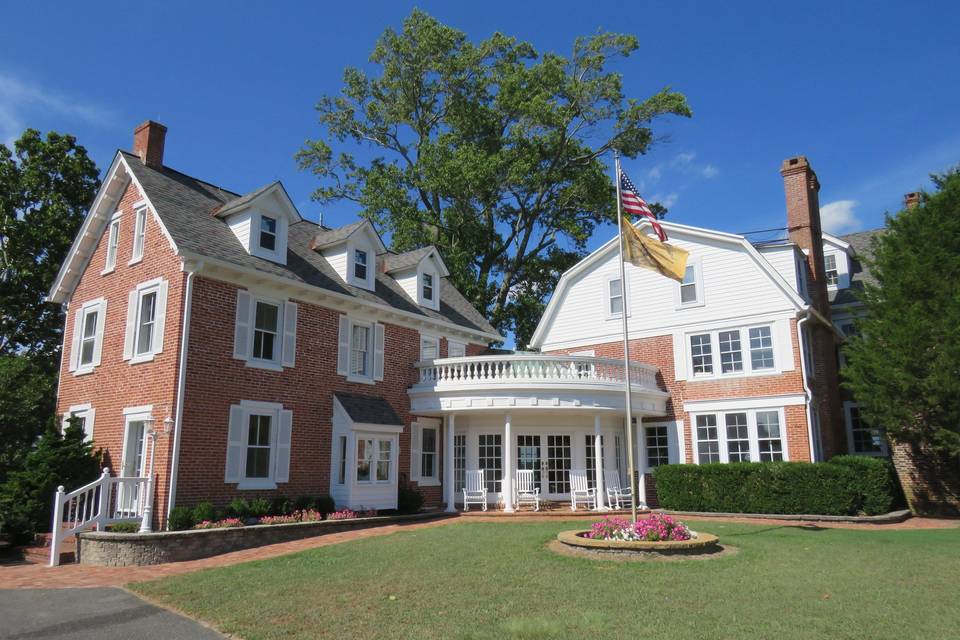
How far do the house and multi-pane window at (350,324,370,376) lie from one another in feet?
0.21

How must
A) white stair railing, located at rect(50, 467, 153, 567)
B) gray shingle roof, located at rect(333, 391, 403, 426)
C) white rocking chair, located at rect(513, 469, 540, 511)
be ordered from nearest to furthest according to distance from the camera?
1. white stair railing, located at rect(50, 467, 153, 567)
2. gray shingle roof, located at rect(333, 391, 403, 426)
3. white rocking chair, located at rect(513, 469, 540, 511)

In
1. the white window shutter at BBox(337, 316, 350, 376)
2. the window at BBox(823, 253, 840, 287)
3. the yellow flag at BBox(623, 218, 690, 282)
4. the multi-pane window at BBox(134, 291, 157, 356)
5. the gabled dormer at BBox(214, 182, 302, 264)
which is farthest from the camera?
the window at BBox(823, 253, 840, 287)

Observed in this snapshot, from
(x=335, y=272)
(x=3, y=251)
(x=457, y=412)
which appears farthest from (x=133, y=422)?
(x=3, y=251)

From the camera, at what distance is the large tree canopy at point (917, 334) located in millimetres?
17531

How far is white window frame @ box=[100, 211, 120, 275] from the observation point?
1811cm

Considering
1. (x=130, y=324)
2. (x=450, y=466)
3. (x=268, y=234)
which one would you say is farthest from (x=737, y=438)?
(x=130, y=324)

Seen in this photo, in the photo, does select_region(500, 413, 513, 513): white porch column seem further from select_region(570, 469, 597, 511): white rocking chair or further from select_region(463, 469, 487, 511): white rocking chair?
select_region(570, 469, 597, 511): white rocking chair

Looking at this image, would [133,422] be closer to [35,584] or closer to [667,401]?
[35,584]

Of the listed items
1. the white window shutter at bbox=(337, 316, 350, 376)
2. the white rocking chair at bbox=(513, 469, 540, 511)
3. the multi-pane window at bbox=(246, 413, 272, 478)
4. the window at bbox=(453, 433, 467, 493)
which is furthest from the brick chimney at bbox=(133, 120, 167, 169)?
the white rocking chair at bbox=(513, 469, 540, 511)

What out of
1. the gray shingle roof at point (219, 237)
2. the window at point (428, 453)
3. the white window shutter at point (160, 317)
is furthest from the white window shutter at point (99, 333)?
the window at point (428, 453)

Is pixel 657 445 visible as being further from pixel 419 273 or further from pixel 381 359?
pixel 419 273

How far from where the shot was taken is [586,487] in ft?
65.7

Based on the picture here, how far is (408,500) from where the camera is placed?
18844 mm

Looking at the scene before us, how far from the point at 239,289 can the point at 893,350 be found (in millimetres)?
17415
